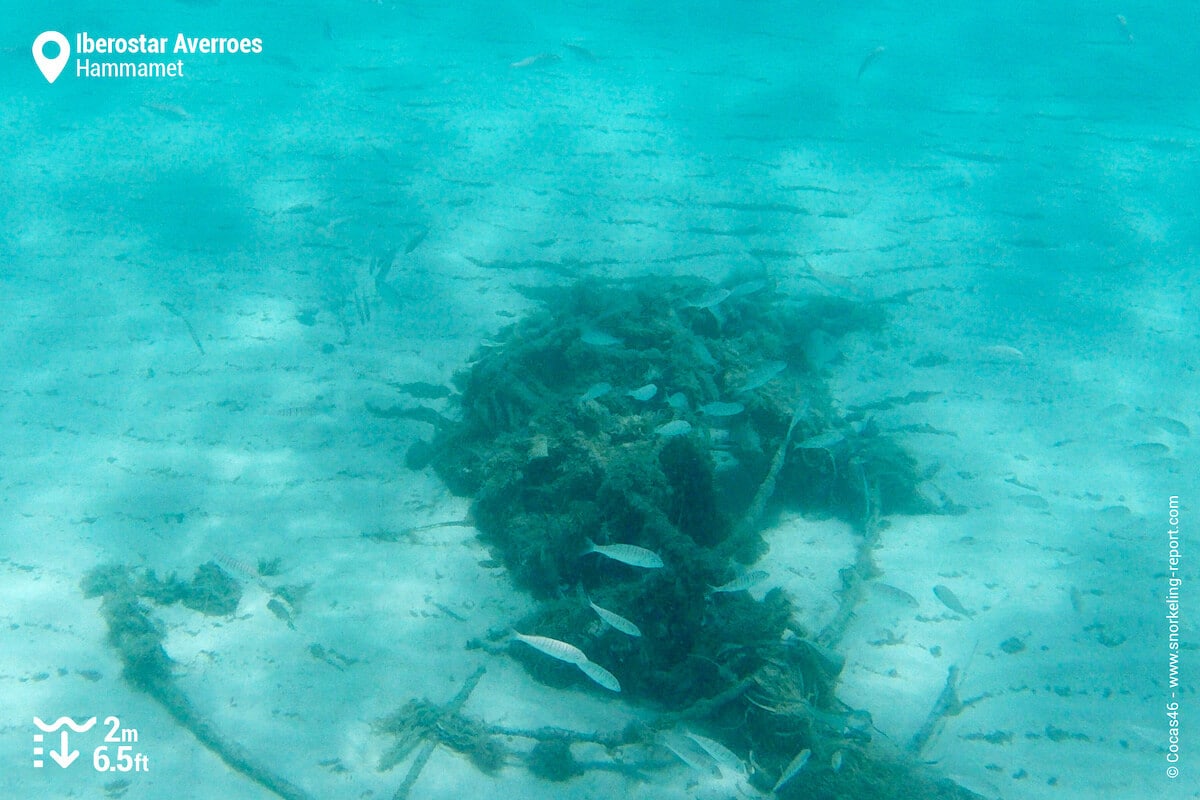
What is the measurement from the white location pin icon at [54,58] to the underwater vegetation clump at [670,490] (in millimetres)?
16353

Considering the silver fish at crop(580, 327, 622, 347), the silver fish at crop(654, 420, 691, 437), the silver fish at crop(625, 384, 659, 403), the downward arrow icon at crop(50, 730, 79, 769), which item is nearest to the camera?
the downward arrow icon at crop(50, 730, 79, 769)

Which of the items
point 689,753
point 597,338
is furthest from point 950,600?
point 597,338

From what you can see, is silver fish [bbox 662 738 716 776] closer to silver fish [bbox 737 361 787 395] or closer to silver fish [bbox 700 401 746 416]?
silver fish [bbox 700 401 746 416]

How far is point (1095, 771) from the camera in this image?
385 centimetres

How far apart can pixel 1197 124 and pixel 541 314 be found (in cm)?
1935

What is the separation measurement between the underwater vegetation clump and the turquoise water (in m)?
0.40

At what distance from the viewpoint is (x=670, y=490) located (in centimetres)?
422

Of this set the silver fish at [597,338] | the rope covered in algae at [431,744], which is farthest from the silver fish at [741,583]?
the silver fish at [597,338]

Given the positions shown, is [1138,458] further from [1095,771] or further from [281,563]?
[281,563]

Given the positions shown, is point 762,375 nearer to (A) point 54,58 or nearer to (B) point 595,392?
(B) point 595,392

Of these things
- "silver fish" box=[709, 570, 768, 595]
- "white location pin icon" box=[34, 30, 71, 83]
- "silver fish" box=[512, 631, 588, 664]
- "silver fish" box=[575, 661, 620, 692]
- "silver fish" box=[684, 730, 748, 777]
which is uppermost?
"white location pin icon" box=[34, 30, 71, 83]

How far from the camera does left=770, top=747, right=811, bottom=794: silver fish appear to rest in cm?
329

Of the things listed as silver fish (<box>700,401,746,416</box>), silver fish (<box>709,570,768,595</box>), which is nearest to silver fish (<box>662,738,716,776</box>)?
silver fish (<box>709,570,768,595</box>)

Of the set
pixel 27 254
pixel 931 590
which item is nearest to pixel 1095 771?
pixel 931 590
